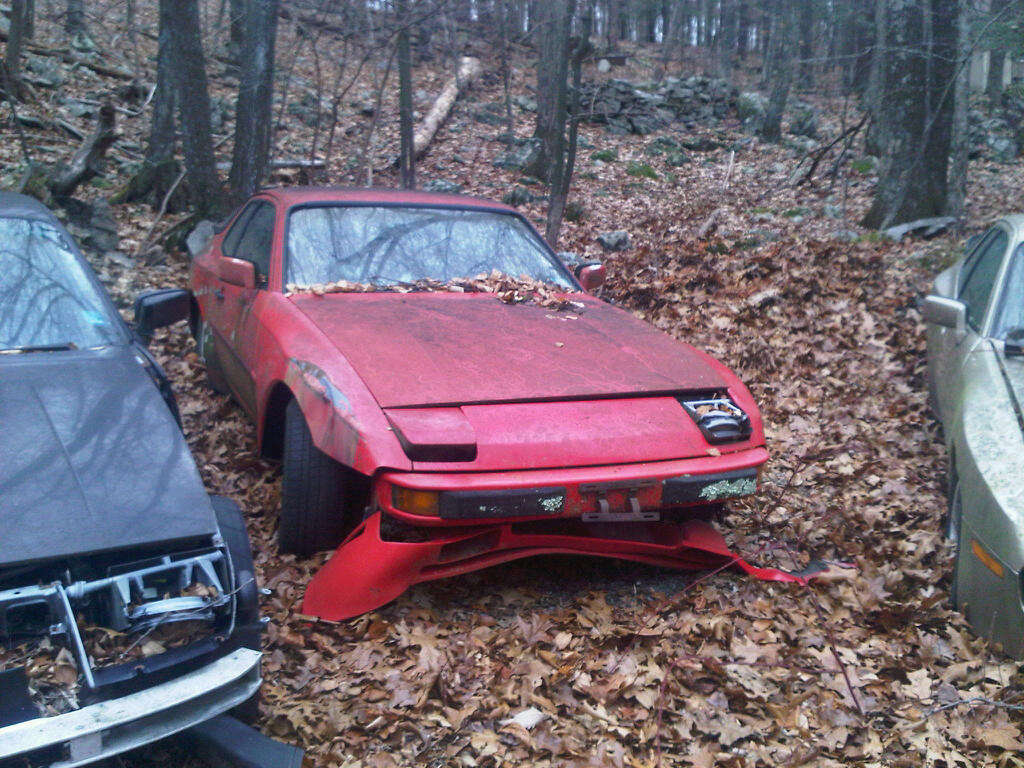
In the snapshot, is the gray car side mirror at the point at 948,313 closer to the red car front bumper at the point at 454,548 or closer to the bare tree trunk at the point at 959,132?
the red car front bumper at the point at 454,548

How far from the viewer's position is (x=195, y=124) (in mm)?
10062

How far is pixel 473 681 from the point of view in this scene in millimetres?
3225

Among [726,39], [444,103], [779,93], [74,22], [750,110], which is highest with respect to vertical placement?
[726,39]

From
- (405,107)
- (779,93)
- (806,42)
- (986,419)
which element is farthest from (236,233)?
(806,42)

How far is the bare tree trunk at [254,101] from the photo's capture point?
9859mm

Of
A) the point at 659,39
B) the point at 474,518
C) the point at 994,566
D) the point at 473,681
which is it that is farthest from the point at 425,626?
the point at 659,39

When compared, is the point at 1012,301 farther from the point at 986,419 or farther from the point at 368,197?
the point at 368,197

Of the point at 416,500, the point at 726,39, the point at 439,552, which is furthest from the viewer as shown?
the point at 726,39

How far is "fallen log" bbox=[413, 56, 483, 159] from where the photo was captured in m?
15.6

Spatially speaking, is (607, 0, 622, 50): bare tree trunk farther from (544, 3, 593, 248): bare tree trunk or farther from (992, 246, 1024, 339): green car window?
(992, 246, 1024, 339): green car window

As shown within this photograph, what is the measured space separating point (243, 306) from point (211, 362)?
1.04m

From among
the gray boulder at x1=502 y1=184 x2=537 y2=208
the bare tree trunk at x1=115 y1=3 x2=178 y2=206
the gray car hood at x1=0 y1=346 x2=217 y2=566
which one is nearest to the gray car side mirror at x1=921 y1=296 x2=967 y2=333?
the gray car hood at x1=0 y1=346 x2=217 y2=566

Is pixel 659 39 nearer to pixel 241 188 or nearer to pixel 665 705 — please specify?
pixel 241 188

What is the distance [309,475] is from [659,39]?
3682 centimetres
